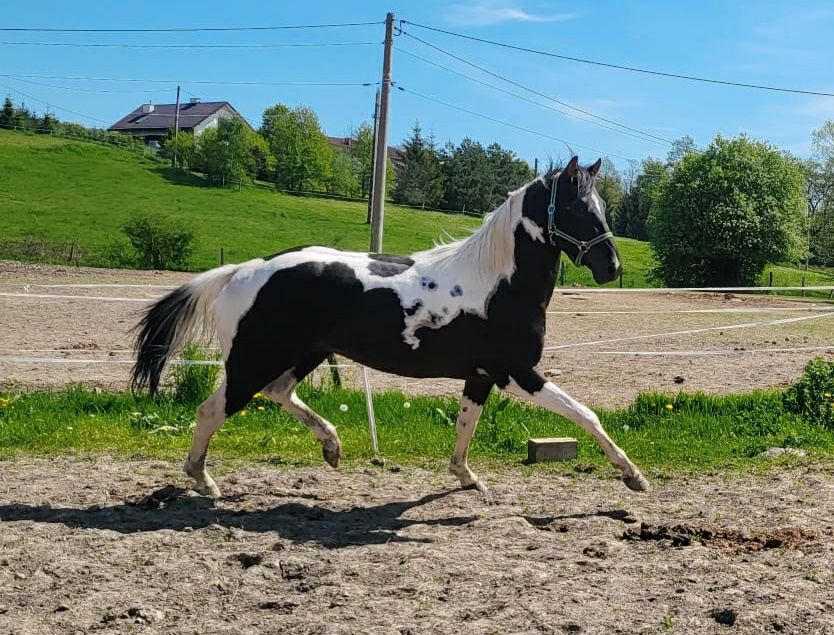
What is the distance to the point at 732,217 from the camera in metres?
32.2

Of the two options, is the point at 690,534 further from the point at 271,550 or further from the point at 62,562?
the point at 62,562

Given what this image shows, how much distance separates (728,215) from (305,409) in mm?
30020

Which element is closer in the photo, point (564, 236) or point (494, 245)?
point (564, 236)

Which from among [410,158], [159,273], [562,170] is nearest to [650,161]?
[410,158]

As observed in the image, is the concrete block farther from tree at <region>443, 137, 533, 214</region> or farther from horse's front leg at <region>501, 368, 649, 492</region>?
tree at <region>443, 137, 533, 214</region>

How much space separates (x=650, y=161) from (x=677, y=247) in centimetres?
4885

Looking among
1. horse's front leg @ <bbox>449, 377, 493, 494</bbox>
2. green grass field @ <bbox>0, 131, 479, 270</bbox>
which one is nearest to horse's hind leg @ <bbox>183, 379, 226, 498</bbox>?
horse's front leg @ <bbox>449, 377, 493, 494</bbox>

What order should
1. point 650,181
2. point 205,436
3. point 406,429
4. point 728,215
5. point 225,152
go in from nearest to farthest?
1. point 205,436
2. point 406,429
3. point 728,215
4. point 225,152
5. point 650,181

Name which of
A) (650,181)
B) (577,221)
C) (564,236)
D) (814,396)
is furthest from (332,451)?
(650,181)

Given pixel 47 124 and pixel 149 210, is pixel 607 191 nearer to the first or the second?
pixel 149 210

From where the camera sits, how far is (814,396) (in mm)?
7641

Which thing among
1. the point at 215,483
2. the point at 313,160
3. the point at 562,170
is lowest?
the point at 215,483

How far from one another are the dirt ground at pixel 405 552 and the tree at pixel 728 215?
28.3 m

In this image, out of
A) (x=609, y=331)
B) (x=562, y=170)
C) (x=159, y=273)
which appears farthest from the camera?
(x=159, y=273)
